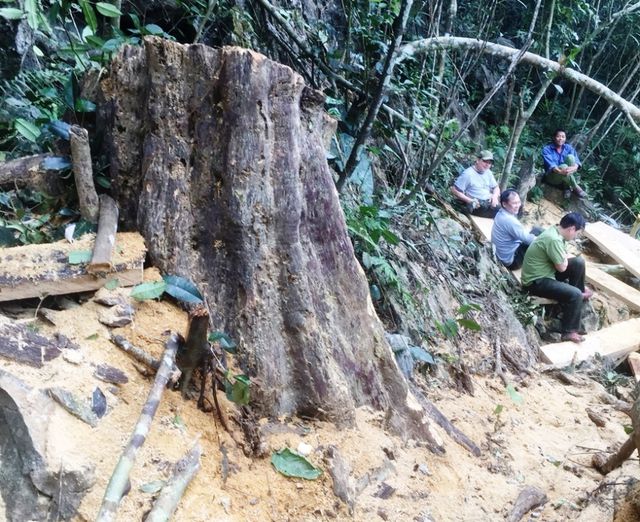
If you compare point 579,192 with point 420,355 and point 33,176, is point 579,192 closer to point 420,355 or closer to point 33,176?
point 420,355

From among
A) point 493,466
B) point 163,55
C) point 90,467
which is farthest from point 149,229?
point 493,466

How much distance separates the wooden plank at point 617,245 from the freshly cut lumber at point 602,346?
1.33 meters

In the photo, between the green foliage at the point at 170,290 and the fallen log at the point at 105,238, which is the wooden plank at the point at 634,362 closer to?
the green foliage at the point at 170,290

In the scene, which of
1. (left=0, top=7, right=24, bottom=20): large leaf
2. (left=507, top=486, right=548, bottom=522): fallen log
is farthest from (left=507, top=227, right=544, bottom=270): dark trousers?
(left=0, top=7, right=24, bottom=20): large leaf

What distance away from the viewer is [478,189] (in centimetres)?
809

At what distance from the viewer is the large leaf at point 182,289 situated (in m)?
2.57

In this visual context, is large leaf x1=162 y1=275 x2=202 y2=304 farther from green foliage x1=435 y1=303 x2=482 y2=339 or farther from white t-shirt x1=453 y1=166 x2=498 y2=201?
white t-shirt x1=453 y1=166 x2=498 y2=201

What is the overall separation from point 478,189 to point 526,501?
5678 mm

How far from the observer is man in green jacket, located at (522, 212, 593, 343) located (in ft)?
20.8

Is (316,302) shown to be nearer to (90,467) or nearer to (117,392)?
(117,392)

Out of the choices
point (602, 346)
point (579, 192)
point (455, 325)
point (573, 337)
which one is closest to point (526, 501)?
point (455, 325)

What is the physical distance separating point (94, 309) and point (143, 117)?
1.02 m

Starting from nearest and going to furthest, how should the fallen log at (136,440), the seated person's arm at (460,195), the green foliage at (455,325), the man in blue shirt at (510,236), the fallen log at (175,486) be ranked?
the fallen log at (136,440) < the fallen log at (175,486) < the green foliage at (455,325) < the man in blue shirt at (510,236) < the seated person's arm at (460,195)

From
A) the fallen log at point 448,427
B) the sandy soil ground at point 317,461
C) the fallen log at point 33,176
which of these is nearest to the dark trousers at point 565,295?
the sandy soil ground at point 317,461
